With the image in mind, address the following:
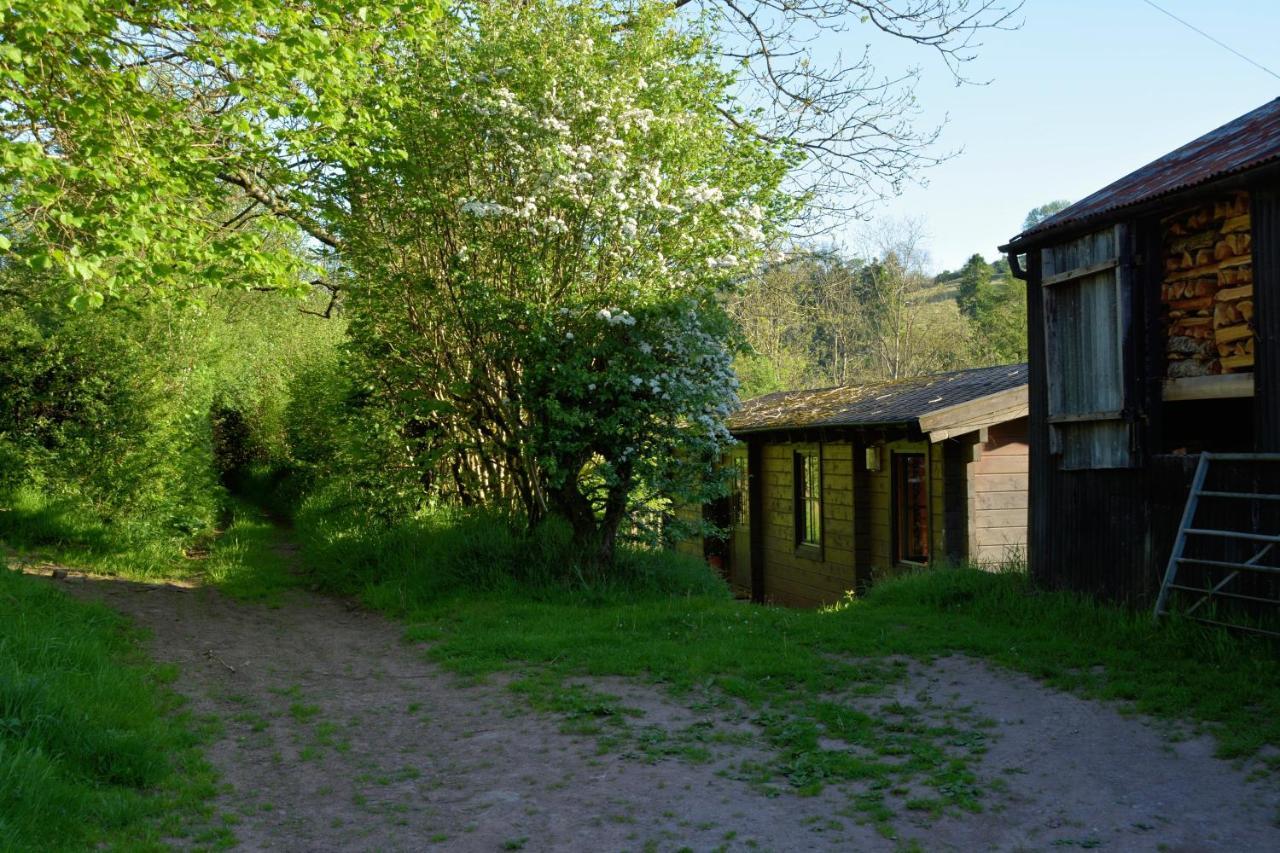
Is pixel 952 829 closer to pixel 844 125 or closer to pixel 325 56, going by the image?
pixel 325 56

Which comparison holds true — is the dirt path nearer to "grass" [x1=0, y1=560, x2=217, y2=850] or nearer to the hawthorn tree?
"grass" [x1=0, y1=560, x2=217, y2=850]

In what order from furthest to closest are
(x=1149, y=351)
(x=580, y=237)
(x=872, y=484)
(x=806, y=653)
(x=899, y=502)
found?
(x=872, y=484), (x=899, y=502), (x=580, y=237), (x=1149, y=351), (x=806, y=653)

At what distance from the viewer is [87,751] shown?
17.5ft

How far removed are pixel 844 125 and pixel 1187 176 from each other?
825cm

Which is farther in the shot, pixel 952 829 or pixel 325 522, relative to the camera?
pixel 325 522

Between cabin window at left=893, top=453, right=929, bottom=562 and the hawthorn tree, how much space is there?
3533 millimetres

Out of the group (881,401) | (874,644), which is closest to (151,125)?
(874,644)

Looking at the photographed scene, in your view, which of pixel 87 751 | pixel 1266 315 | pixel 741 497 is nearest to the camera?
pixel 87 751

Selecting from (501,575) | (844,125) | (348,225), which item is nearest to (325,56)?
(348,225)

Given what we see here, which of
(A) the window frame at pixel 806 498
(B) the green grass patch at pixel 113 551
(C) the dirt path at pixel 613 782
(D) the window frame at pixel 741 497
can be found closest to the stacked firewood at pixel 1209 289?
(C) the dirt path at pixel 613 782

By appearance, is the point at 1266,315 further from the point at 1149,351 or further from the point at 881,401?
the point at 881,401

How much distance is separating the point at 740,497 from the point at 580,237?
9.93m

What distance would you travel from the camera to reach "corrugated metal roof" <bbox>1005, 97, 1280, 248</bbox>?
296 inches

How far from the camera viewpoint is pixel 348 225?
12711 millimetres
